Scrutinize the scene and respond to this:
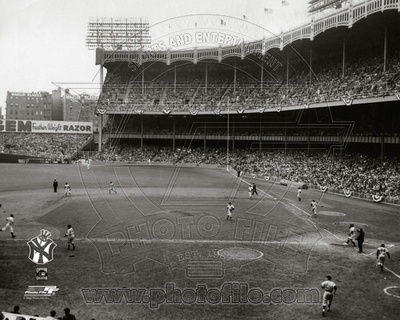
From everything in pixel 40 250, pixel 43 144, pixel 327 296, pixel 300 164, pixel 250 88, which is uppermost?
pixel 250 88

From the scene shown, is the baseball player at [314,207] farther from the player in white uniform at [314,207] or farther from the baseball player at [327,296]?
the baseball player at [327,296]

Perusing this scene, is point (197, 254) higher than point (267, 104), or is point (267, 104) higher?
point (267, 104)

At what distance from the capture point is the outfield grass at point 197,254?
13555 millimetres

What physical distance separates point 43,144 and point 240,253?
74.1 meters

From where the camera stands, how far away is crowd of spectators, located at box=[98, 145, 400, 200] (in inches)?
1612

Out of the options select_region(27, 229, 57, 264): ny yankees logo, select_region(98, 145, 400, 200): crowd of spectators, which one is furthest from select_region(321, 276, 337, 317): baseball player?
select_region(98, 145, 400, 200): crowd of spectators

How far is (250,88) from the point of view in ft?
240

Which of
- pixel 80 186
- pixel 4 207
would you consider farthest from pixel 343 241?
pixel 80 186

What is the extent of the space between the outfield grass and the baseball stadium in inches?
4.2

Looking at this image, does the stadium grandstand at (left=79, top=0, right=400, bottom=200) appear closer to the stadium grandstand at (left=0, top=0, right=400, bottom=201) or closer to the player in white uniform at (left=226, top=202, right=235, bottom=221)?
the stadium grandstand at (left=0, top=0, right=400, bottom=201)

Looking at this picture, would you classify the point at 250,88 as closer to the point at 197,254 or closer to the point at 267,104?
the point at 267,104

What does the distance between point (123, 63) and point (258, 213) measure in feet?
204

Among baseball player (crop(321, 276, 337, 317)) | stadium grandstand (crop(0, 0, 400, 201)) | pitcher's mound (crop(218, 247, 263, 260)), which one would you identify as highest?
stadium grandstand (crop(0, 0, 400, 201))

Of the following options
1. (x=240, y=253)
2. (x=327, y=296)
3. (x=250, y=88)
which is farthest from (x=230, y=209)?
(x=250, y=88)
